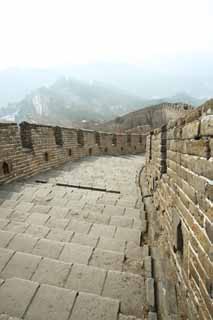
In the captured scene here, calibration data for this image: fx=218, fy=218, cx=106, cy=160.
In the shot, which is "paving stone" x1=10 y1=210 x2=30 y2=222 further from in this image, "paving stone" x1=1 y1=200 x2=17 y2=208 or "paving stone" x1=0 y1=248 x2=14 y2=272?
"paving stone" x1=0 y1=248 x2=14 y2=272

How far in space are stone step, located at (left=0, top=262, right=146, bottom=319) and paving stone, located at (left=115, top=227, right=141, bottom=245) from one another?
73 cm

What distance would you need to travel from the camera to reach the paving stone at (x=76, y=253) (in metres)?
2.39

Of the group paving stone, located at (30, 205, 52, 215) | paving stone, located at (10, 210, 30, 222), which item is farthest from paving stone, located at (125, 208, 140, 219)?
paving stone, located at (10, 210, 30, 222)

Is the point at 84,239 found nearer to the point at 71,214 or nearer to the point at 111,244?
the point at 111,244

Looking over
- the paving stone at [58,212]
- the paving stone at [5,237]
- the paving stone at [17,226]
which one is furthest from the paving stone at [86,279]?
the paving stone at [58,212]

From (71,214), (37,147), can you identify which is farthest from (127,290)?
(37,147)

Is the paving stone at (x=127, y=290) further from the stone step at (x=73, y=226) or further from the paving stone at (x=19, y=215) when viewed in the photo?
the paving stone at (x=19, y=215)

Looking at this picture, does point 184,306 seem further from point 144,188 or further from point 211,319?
point 144,188

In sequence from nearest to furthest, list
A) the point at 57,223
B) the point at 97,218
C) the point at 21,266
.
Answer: the point at 21,266
the point at 57,223
the point at 97,218

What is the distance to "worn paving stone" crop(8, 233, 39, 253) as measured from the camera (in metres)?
2.50

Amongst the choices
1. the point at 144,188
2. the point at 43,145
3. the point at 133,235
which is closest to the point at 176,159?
the point at 133,235

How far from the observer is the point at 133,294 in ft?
6.32

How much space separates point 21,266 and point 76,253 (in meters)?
0.59

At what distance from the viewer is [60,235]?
2.87 meters
